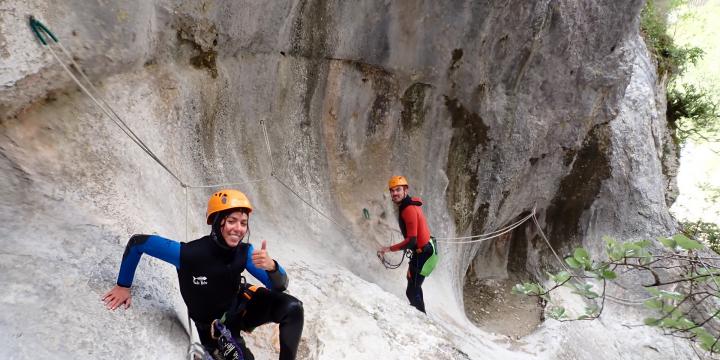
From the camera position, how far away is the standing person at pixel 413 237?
16.7 ft

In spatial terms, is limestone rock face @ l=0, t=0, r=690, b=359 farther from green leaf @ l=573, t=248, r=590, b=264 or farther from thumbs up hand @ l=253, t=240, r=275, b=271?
green leaf @ l=573, t=248, r=590, b=264

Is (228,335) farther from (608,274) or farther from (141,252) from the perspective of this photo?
(608,274)

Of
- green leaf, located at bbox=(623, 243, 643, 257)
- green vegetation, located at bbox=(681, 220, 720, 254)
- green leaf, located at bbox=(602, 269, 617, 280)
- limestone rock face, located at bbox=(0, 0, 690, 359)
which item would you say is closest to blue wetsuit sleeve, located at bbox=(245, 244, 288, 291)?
limestone rock face, located at bbox=(0, 0, 690, 359)

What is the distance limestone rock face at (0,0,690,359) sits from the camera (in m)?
2.63

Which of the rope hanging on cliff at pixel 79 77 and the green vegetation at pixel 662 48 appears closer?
the rope hanging on cliff at pixel 79 77

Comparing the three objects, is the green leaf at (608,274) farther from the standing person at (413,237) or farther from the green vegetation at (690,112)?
the green vegetation at (690,112)

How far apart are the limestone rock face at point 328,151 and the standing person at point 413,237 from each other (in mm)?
513

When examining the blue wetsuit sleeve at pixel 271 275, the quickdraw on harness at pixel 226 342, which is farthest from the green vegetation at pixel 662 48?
the quickdraw on harness at pixel 226 342

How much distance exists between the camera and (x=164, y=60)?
4.21 meters

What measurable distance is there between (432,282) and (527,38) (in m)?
4.27

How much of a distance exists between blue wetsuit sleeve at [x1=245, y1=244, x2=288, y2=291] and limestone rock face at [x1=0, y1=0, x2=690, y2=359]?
55 cm

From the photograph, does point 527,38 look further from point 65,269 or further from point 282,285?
point 65,269

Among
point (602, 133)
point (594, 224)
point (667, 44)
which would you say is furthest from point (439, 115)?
point (667, 44)

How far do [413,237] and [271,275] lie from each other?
9.17 ft
